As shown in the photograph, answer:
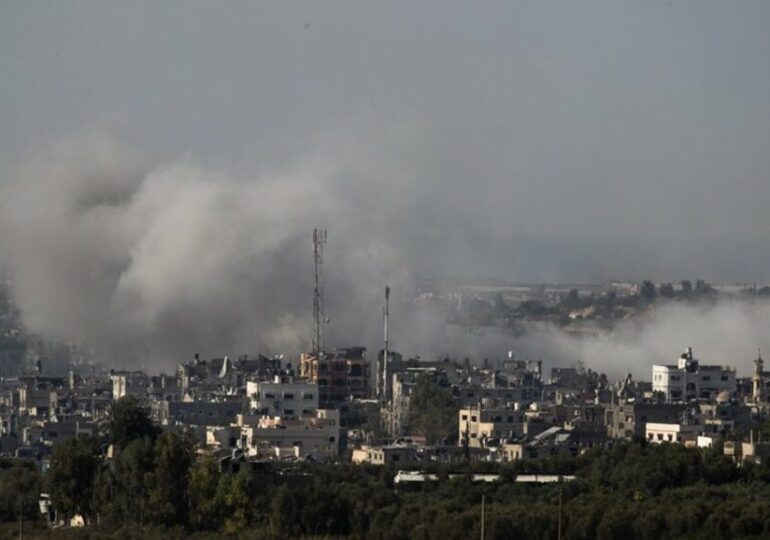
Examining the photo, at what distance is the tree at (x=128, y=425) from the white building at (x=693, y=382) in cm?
1923

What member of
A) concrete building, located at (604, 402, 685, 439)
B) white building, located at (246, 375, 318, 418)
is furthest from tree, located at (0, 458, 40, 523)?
white building, located at (246, 375, 318, 418)

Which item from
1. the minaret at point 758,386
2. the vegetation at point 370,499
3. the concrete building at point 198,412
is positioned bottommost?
the vegetation at point 370,499

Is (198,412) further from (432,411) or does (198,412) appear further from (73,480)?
(73,480)

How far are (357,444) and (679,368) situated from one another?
13.1 m

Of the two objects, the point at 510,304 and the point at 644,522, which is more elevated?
the point at 510,304

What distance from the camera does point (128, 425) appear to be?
46.7 m

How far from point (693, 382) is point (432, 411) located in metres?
6.70

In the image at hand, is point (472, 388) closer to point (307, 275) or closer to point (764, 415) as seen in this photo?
point (764, 415)

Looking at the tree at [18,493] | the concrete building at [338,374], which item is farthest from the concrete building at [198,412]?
the tree at [18,493]

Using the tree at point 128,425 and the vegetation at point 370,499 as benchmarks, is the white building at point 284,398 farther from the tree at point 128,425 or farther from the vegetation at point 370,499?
the vegetation at point 370,499

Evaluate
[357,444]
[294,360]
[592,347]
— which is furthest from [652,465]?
[592,347]

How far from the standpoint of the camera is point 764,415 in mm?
59688

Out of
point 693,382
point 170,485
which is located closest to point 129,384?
point 693,382

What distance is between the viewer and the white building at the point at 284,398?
62.1m
